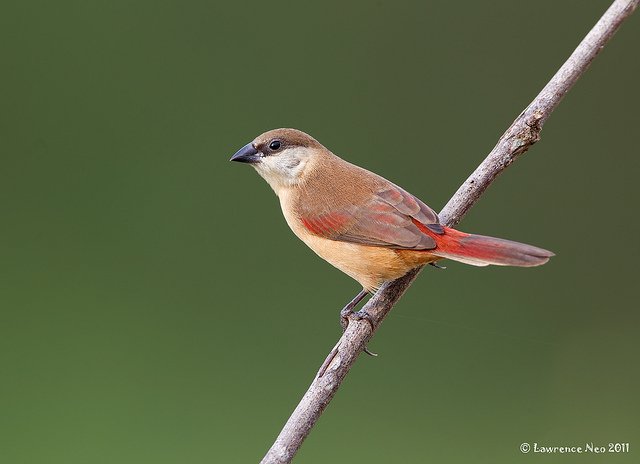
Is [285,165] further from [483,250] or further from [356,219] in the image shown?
[483,250]

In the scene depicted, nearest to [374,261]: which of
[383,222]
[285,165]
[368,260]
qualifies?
[368,260]

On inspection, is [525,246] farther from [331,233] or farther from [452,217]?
[331,233]

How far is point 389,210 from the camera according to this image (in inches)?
106

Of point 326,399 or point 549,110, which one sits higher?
point 549,110

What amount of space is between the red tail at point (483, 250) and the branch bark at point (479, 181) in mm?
151

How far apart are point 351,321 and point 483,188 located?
542 mm

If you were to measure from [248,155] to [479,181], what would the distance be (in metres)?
0.82

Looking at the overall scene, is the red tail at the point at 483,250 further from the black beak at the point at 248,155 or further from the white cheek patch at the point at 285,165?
the black beak at the point at 248,155

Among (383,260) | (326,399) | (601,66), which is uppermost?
(601,66)

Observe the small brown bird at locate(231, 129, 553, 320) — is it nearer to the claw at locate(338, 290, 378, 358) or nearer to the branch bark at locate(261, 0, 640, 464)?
the claw at locate(338, 290, 378, 358)

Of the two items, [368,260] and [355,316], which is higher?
[368,260]

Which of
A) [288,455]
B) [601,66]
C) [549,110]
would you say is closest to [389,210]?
[549,110]

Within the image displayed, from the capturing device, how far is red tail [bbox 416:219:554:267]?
7.37ft

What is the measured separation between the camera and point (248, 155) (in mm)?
2936
